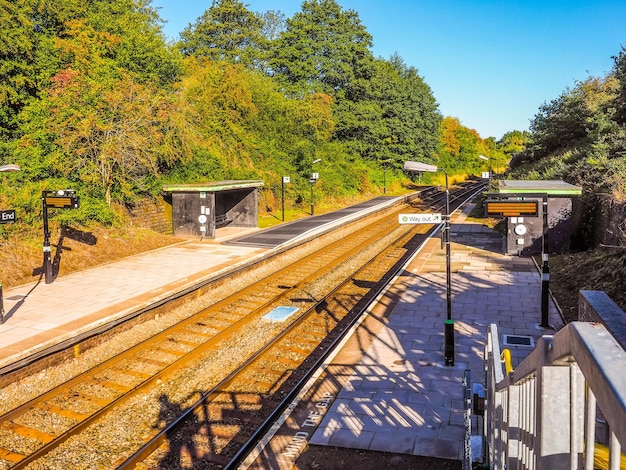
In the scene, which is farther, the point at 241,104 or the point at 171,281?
the point at 241,104

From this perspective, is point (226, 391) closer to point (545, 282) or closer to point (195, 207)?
point (545, 282)

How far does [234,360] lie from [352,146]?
46527 millimetres

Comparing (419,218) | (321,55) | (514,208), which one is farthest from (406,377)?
(321,55)

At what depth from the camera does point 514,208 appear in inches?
479

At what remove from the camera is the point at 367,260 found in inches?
856

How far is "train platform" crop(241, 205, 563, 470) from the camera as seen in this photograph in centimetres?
716

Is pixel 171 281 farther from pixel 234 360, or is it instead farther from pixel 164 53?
pixel 164 53

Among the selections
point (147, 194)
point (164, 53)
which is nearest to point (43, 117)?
point (147, 194)

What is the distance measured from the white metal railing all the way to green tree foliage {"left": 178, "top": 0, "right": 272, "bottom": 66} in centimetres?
5664

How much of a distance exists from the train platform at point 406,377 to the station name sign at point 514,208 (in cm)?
259

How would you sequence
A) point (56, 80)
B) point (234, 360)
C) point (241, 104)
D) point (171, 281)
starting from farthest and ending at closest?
point (241, 104) → point (56, 80) → point (171, 281) → point (234, 360)

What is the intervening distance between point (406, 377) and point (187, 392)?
399cm

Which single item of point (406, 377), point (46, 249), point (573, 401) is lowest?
point (406, 377)

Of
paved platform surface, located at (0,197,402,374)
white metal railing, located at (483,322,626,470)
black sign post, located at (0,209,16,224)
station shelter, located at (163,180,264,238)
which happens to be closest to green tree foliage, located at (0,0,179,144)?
station shelter, located at (163,180,264,238)
